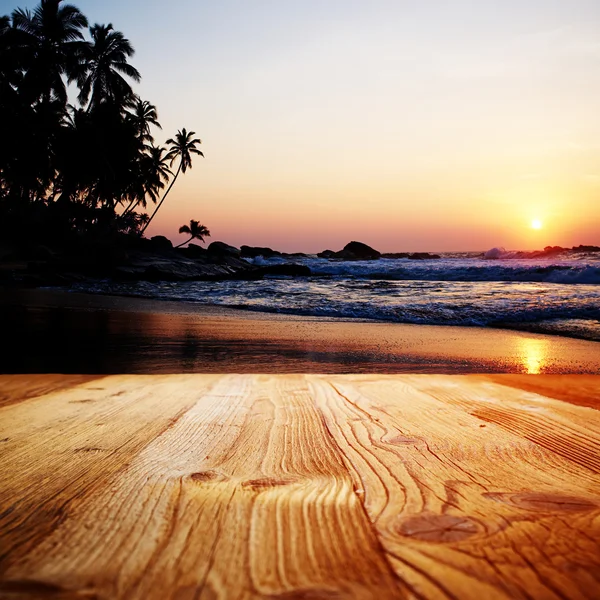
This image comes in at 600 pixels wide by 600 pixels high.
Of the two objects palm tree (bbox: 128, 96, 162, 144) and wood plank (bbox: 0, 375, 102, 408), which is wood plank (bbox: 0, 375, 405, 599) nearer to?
wood plank (bbox: 0, 375, 102, 408)

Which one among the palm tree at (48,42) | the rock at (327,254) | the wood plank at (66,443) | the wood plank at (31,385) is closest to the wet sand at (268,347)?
the wood plank at (31,385)

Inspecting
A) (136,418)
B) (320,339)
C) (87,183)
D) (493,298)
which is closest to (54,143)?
(87,183)

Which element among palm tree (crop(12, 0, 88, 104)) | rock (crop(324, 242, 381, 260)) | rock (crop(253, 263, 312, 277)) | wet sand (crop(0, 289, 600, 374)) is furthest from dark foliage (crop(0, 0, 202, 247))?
Answer: rock (crop(324, 242, 381, 260))

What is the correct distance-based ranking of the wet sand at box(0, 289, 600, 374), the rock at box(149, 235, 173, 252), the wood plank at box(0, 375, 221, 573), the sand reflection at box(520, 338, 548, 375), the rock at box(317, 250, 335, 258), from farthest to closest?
1. the rock at box(317, 250, 335, 258)
2. the rock at box(149, 235, 173, 252)
3. the sand reflection at box(520, 338, 548, 375)
4. the wet sand at box(0, 289, 600, 374)
5. the wood plank at box(0, 375, 221, 573)

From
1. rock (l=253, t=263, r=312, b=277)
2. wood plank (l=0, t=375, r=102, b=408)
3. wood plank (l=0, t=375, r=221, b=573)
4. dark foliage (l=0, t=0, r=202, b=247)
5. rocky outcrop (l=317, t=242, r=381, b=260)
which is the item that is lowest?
rock (l=253, t=263, r=312, b=277)

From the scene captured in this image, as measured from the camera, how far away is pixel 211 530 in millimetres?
559

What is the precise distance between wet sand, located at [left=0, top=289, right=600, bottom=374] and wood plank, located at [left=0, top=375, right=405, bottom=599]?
2.60m

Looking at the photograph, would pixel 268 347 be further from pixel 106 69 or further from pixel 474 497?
pixel 106 69

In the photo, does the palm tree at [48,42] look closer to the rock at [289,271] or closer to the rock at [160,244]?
the rock at [160,244]

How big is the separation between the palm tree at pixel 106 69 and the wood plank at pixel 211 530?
116 ft

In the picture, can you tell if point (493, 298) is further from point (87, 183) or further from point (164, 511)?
point (87, 183)

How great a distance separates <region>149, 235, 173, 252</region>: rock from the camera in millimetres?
35188

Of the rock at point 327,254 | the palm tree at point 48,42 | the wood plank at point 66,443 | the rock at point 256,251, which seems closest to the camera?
the wood plank at point 66,443

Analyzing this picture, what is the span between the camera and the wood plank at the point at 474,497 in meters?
0.48
